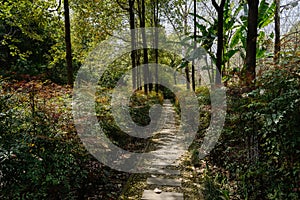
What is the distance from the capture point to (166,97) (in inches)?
979

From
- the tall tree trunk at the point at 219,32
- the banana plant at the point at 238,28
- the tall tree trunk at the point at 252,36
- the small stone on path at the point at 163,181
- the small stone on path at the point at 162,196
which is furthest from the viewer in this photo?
the banana plant at the point at 238,28

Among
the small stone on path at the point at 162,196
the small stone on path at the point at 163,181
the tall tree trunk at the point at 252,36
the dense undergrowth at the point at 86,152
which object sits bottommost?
the small stone on path at the point at 162,196

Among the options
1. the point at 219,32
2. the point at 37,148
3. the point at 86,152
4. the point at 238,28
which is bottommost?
the point at 86,152

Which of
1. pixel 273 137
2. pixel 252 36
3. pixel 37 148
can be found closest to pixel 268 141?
pixel 273 137

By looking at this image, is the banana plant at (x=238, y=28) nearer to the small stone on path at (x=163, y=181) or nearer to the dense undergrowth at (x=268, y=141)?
the dense undergrowth at (x=268, y=141)

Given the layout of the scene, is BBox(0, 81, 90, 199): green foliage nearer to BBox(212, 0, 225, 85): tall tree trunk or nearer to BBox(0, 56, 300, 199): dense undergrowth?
BBox(0, 56, 300, 199): dense undergrowth

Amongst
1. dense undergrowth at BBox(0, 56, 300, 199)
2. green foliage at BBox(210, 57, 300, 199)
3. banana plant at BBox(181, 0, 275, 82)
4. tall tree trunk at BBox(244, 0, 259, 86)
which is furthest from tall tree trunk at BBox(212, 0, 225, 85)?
green foliage at BBox(210, 57, 300, 199)

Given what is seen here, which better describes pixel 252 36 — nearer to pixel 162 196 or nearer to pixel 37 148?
pixel 162 196

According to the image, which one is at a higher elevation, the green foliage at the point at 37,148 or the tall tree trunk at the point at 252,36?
the tall tree trunk at the point at 252,36

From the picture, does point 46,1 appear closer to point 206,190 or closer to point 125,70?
point 206,190

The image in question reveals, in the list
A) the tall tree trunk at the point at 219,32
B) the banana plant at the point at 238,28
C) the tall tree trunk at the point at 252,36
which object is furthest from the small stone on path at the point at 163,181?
the banana plant at the point at 238,28

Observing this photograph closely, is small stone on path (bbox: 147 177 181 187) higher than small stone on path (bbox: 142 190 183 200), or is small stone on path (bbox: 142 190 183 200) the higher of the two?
small stone on path (bbox: 147 177 181 187)

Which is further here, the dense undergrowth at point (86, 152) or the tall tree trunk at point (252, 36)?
the tall tree trunk at point (252, 36)

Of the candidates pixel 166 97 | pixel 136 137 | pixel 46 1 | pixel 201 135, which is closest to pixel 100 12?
pixel 46 1
